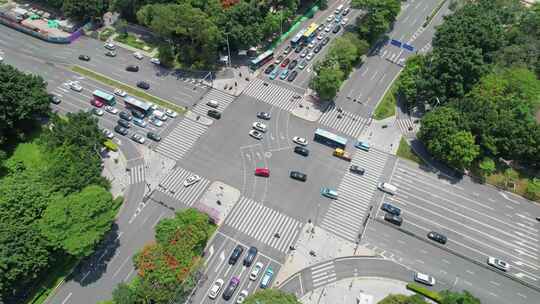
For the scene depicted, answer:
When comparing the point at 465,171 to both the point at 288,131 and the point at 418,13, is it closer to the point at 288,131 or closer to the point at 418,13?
the point at 288,131

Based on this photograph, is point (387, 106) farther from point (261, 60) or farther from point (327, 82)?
point (261, 60)

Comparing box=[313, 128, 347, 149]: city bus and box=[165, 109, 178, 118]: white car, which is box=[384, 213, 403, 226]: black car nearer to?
box=[313, 128, 347, 149]: city bus

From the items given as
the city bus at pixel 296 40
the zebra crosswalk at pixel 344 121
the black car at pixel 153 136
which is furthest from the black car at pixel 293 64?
the black car at pixel 153 136

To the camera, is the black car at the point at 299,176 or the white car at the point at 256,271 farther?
the black car at the point at 299,176

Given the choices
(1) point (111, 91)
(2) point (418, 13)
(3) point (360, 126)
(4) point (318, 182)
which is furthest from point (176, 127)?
(2) point (418, 13)

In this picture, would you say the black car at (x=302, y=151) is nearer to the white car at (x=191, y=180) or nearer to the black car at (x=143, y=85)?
the white car at (x=191, y=180)

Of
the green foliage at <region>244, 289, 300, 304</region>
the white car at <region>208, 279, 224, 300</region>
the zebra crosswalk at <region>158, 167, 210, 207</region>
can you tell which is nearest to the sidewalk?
the green foliage at <region>244, 289, 300, 304</region>
